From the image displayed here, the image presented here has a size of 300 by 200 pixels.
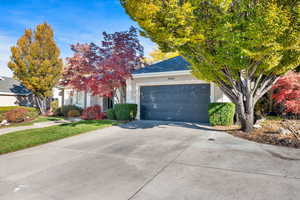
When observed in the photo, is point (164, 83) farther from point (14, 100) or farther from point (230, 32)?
point (14, 100)

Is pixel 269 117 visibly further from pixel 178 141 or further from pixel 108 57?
pixel 108 57

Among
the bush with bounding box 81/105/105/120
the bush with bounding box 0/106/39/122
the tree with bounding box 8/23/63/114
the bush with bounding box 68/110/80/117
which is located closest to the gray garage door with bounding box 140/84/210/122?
the bush with bounding box 81/105/105/120

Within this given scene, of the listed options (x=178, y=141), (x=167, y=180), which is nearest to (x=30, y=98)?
(x=178, y=141)

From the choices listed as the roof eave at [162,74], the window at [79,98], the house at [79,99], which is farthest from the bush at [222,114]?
the window at [79,98]

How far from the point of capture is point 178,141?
18.1 ft

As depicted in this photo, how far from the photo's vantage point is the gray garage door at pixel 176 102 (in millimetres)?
9250

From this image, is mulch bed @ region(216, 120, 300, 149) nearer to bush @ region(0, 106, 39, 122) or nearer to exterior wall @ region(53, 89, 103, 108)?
exterior wall @ region(53, 89, 103, 108)

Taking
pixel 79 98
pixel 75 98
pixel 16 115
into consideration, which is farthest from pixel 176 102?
pixel 16 115

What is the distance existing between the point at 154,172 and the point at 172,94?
Answer: 709cm

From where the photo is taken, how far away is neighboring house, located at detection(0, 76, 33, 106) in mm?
15414

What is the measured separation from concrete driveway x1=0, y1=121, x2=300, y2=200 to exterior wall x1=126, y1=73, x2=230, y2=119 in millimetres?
4049

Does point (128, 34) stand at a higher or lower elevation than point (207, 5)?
higher

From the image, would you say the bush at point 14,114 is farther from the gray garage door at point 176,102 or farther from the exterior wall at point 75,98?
the gray garage door at point 176,102

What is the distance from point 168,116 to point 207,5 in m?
6.31
